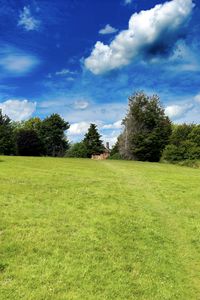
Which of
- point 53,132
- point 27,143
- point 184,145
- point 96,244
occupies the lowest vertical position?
point 96,244

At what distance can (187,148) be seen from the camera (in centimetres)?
5766

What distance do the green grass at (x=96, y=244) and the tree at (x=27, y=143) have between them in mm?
70068

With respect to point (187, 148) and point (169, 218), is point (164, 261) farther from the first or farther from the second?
point (187, 148)

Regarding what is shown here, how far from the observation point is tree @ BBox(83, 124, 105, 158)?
97375 millimetres

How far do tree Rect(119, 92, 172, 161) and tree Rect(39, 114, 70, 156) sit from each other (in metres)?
39.0

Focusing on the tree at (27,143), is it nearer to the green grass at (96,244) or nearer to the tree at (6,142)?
the tree at (6,142)

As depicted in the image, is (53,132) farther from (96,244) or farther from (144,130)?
(96,244)

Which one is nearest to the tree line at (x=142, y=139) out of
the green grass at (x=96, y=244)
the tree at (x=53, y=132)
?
the tree at (x=53, y=132)

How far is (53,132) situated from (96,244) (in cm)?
9584

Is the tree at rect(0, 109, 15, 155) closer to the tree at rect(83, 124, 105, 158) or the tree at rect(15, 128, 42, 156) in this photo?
the tree at rect(15, 128, 42, 156)

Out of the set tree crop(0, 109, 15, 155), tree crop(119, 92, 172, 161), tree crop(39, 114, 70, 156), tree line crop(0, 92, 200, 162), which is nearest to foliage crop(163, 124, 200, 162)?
tree line crop(0, 92, 200, 162)

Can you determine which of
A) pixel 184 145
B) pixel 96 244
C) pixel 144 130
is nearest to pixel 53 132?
pixel 144 130

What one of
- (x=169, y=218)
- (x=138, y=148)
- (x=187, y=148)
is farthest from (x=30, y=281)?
(x=138, y=148)

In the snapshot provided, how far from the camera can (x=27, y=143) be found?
90.6 meters
